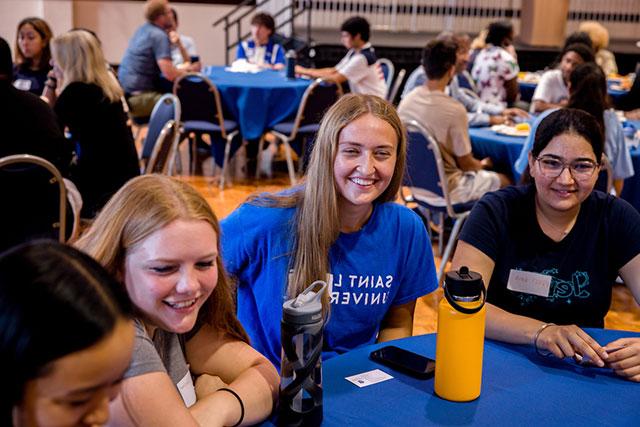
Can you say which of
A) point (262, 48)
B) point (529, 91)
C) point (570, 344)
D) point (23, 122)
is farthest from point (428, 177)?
point (262, 48)

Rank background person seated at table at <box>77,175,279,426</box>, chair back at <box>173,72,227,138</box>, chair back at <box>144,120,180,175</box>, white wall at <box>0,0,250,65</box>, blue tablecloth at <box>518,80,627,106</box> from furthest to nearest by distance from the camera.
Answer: white wall at <box>0,0,250,65</box>
blue tablecloth at <box>518,80,627,106</box>
chair back at <box>173,72,227,138</box>
chair back at <box>144,120,180,175</box>
background person seated at table at <box>77,175,279,426</box>

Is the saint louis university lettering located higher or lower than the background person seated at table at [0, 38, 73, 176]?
lower

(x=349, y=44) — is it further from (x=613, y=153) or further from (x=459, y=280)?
(x=459, y=280)

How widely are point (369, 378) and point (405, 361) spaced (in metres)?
0.10

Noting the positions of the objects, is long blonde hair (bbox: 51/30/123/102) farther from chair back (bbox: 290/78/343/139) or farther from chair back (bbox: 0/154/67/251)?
chair back (bbox: 290/78/343/139)

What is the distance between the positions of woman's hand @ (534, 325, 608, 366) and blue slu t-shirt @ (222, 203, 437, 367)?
0.40m

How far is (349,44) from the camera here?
23.1 feet

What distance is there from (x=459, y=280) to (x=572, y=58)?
14.7ft

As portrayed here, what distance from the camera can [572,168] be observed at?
203 cm

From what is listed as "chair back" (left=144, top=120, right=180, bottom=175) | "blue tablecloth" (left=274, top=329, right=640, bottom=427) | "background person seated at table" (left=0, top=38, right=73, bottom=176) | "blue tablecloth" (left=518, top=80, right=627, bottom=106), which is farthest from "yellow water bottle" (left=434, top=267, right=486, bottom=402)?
"blue tablecloth" (left=518, top=80, right=627, bottom=106)

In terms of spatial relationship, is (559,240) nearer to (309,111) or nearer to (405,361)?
(405,361)

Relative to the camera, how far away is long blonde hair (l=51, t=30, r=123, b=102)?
393 centimetres

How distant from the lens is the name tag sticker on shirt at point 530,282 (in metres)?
2.04

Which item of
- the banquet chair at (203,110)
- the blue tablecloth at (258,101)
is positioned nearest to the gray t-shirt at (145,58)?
the blue tablecloth at (258,101)
